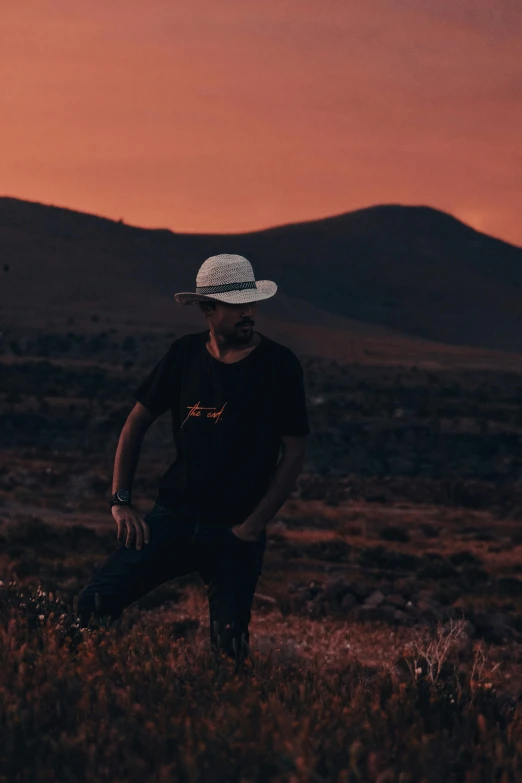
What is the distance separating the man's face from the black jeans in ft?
2.39

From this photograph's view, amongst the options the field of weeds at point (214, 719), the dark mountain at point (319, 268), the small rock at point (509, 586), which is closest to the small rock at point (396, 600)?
the small rock at point (509, 586)

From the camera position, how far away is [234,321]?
520 centimetres

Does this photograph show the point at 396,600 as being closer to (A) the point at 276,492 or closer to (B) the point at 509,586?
(B) the point at 509,586

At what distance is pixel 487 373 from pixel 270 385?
69505mm

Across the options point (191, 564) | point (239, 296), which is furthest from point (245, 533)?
point (239, 296)

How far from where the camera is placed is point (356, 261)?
17025 cm

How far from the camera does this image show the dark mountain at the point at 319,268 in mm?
116062

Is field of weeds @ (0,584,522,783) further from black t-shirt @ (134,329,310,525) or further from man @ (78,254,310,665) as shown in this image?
black t-shirt @ (134,329,310,525)

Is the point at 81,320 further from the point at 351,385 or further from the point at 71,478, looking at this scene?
the point at 71,478

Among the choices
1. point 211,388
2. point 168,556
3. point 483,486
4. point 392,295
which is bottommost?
point 483,486

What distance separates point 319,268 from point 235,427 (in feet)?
524

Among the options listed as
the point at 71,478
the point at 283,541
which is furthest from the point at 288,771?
the point at 71,478

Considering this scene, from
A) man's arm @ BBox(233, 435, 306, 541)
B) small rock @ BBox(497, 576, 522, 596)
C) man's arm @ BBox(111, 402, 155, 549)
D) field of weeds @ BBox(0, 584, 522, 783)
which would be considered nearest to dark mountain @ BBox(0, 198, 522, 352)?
small rock @ BBox(497, 576, 522, 596)

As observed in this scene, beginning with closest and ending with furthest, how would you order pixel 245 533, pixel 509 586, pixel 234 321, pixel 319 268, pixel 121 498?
1. pixel 245 533
2. pixel 234 321
3. pixel 121 498
4. pixel 509 586
5. pixel 319 268
